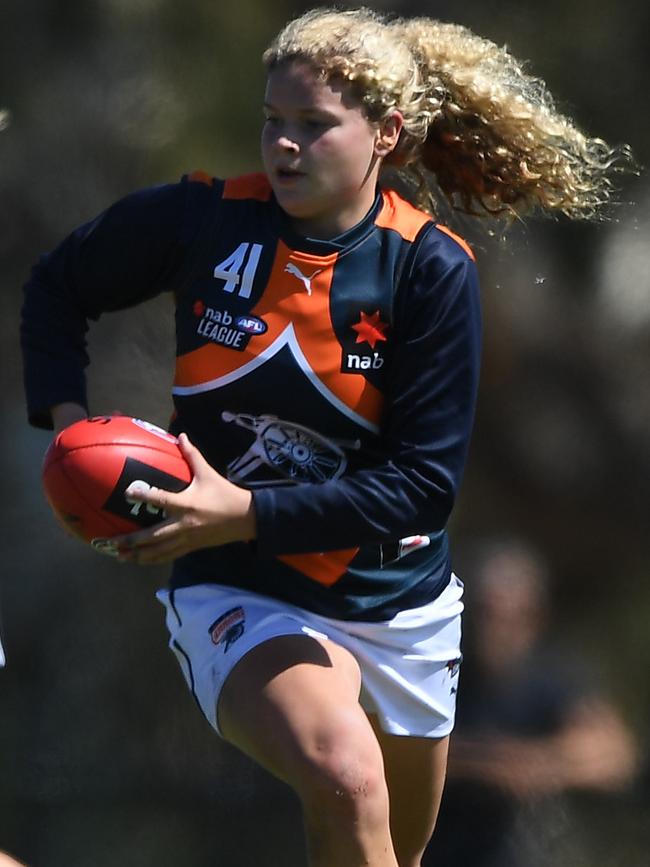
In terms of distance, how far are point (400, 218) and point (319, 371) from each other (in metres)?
0.38

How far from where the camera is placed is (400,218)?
11.4ft

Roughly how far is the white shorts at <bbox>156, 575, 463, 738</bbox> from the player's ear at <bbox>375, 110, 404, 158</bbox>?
3.12 feet

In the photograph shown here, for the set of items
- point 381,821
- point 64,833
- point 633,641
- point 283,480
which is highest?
point 283,480

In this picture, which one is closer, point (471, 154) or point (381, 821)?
point (381, 821)

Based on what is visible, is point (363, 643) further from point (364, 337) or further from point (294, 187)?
point (294, 187)

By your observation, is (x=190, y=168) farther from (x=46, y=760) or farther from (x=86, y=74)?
(x=46, y=760)

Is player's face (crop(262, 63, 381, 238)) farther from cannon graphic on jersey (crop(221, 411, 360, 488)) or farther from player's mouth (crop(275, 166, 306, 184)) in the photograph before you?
cannon graphic on jersey (crop(221, 411, 360, 488))

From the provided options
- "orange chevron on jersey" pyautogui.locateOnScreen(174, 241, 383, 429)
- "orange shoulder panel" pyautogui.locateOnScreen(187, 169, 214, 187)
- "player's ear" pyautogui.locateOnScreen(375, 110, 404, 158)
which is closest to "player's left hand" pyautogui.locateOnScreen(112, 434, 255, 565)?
"orange chevron on jersey" pyautogui.locateOnScreen(174, 241, 383, 429)

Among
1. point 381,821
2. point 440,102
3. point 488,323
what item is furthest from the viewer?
point 488,323

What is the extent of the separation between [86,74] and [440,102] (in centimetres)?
127

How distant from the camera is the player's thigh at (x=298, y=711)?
3037 mm

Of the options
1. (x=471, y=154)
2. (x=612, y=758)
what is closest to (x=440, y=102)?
(x=471, y=154)

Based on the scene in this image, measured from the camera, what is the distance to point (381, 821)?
10.1 ft

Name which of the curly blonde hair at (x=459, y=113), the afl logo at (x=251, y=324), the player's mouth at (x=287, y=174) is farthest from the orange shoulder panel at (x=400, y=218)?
the afl logo at (x=251, y=324)
